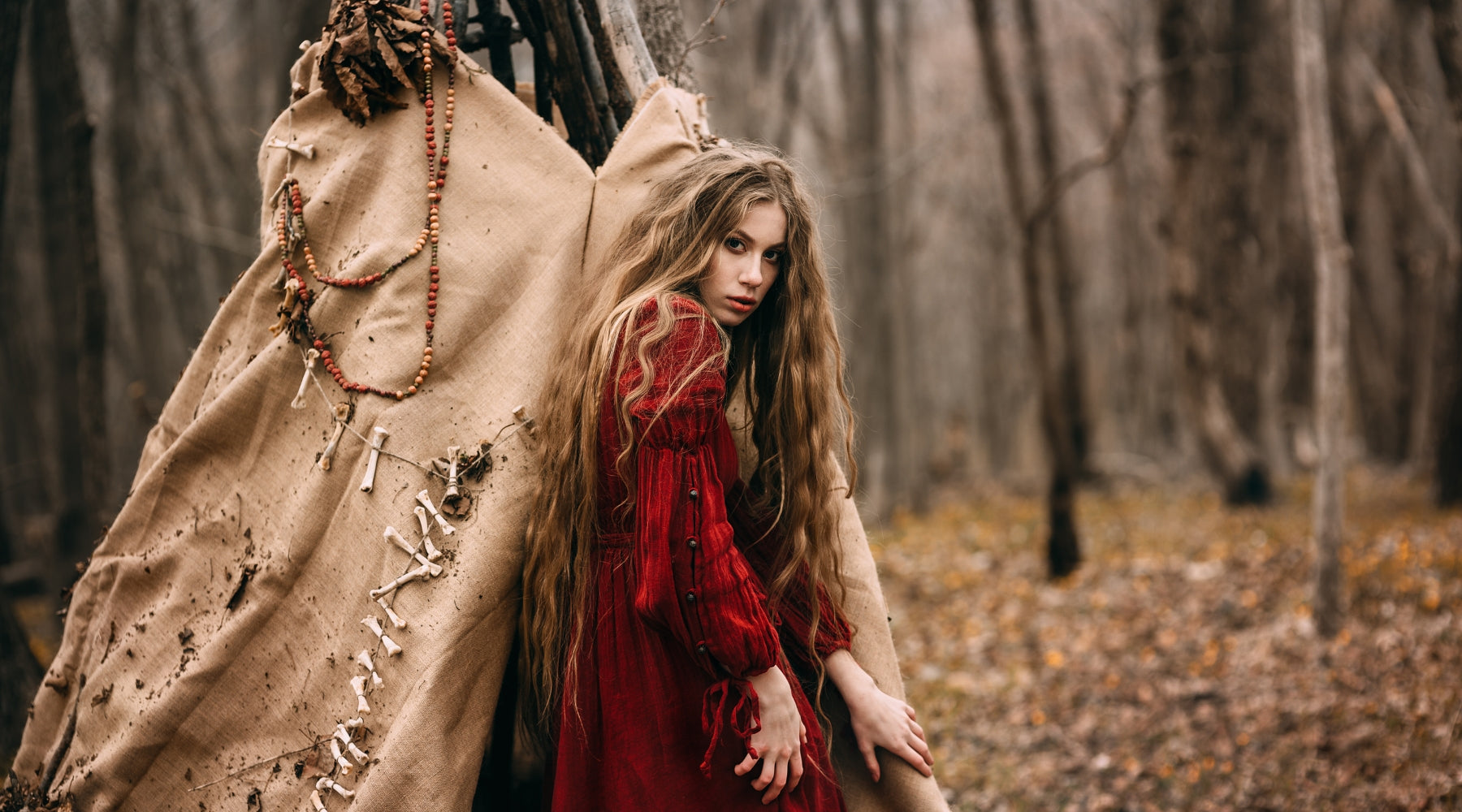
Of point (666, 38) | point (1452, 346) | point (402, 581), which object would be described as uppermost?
point (666, 38)

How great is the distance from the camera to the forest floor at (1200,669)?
13.1ft

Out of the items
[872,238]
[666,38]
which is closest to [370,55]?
[666,38]

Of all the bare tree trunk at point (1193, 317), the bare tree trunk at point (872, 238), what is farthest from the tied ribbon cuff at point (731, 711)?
the bare tree trunk at point (872, 238)

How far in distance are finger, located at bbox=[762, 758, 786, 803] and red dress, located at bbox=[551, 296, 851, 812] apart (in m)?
0.03

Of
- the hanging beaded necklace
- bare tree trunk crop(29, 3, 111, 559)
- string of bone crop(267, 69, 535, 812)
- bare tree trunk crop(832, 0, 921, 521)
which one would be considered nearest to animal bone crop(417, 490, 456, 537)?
string of bone crop(267, 69, 535, 812)

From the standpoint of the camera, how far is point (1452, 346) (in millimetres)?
6980

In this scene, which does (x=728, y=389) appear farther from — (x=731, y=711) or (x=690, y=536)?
(x=731, y=711)

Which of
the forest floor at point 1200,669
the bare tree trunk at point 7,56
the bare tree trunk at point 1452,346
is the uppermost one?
the bare tree trunk at point 7,56

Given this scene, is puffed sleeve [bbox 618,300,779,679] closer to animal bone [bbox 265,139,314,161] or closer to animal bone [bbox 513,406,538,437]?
animal bone [bbox 513,406,538,437]

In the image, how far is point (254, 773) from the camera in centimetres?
232

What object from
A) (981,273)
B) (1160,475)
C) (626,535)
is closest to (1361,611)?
(626,535)

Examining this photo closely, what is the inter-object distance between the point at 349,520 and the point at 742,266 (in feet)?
3.95

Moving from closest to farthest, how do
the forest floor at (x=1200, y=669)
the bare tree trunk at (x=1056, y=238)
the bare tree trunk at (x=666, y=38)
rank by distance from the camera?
1. the bare tree trunk at (x=666, y=38)
2. the forest floor at (x=1200, y=669)
3. the bare tree trunk at (x=1056, y=238)

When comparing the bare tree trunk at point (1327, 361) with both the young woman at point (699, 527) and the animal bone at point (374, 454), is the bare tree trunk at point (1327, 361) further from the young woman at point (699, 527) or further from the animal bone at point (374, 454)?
the animal bone at point (374, 454)
